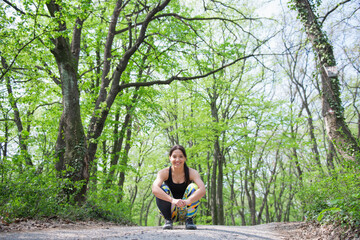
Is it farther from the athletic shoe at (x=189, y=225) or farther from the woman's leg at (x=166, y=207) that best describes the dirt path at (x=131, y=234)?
the woman's leg at (x=166, y=207)

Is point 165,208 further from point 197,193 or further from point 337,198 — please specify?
point 337,198

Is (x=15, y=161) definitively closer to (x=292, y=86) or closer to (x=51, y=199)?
(x=51, y=199)

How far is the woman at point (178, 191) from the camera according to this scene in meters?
3.97

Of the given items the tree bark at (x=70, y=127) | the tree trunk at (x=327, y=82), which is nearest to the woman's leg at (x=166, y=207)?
the tree bark at (x=70, y=127)

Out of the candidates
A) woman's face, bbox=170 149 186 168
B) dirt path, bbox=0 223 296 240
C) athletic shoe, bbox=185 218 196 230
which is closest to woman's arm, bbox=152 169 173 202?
woman's face, bbox=170 149 186 168

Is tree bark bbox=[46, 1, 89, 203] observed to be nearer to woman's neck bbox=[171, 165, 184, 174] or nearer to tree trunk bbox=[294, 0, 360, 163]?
woman's neck bbox=[171, 165, 184, 174]

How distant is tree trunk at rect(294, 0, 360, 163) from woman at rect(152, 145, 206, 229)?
376 centimetres

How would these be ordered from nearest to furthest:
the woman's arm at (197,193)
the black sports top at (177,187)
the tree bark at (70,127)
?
the woman's arm at (197,193) < the black sports top at (177,187) < the tree bark at (70,127)

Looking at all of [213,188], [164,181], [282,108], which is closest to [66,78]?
[164,181]

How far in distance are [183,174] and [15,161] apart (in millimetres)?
3224

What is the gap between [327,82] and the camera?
6.62 meters

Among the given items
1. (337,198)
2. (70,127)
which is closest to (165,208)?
(337,198)

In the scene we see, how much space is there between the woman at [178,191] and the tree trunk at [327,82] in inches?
148

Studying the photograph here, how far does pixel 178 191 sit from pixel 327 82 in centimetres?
494
